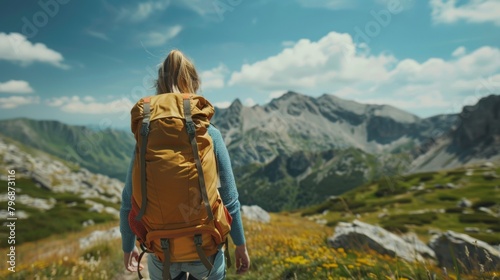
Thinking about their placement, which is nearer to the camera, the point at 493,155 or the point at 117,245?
the point at 117,245

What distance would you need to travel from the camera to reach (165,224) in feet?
8.83

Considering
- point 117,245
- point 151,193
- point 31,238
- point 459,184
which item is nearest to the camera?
point 151,193

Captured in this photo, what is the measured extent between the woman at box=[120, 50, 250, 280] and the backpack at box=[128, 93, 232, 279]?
0.16 m

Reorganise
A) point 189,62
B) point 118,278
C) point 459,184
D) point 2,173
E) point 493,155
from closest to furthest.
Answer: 1. point 189,62
2. point 118,278
3. point 459,184
4. point 2,173
5. point 493,155

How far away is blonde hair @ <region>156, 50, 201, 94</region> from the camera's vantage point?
3.13 metres

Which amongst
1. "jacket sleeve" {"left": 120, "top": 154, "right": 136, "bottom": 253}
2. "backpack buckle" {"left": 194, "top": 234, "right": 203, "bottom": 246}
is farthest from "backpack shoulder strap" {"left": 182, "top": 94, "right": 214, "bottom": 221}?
"jacket sleeve" {"left": 120, "top": 154, "right": 136, "bottom": 253}

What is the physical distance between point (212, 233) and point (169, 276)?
524 millimetres

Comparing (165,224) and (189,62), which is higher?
(189,62)

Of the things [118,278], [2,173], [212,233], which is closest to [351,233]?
[118,278]

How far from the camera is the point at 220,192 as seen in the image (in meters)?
3.01

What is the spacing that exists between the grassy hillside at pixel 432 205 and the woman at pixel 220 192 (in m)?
30.7

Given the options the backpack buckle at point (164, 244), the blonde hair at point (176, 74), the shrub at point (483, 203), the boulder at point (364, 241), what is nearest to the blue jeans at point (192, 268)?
the backpack buckle at point (164, 244)

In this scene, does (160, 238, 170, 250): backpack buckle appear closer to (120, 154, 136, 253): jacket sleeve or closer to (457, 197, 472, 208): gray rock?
(120, 154, 136, 253): jacket sleeve

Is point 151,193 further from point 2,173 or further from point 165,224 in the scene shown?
Result: point 2,173
